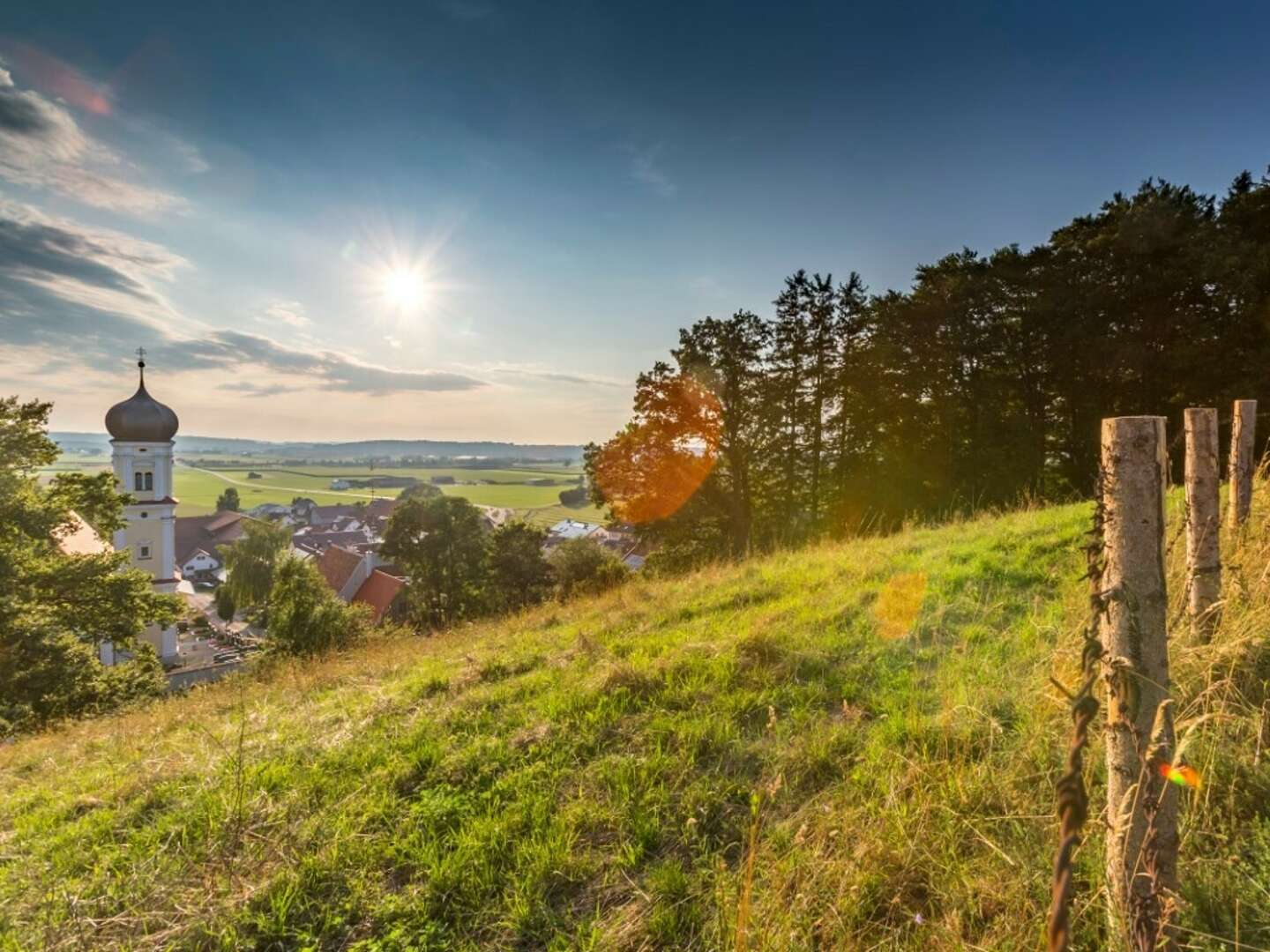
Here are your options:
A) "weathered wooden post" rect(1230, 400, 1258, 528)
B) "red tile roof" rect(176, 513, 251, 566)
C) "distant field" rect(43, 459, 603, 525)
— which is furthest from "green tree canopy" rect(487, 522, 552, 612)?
"red tile roof" rect(176, 513, 251, 566)


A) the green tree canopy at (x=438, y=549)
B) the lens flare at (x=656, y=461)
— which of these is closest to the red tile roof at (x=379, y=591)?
the green tree canopy at (x=438, y=549)

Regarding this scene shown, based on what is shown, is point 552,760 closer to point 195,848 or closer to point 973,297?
point 195,848

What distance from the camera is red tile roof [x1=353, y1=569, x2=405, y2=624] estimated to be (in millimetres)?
35594

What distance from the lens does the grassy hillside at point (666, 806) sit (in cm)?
221

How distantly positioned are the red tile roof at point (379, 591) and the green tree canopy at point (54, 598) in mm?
18473

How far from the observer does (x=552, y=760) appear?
3.52 meters

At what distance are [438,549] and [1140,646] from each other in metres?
32.4

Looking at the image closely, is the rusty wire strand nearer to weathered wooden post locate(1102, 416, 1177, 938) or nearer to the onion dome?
weathered wooden post locate(1102, 416, 1177, 938)

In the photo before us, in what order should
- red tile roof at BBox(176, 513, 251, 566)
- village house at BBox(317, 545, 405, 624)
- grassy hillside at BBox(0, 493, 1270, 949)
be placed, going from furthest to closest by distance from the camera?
red tile roof at BBox(176, 513, 251, 566) → village house at BBox(317, 545, 405, 624) → grassy hillside at BBox(0, 493, 1270, 949)

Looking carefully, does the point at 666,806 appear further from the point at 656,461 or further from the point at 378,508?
the point at 378,508

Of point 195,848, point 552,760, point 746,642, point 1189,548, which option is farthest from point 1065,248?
point 195,848

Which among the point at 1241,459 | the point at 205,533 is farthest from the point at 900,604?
the point at 205,533

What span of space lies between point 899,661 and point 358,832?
160 inches

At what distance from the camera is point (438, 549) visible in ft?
102
